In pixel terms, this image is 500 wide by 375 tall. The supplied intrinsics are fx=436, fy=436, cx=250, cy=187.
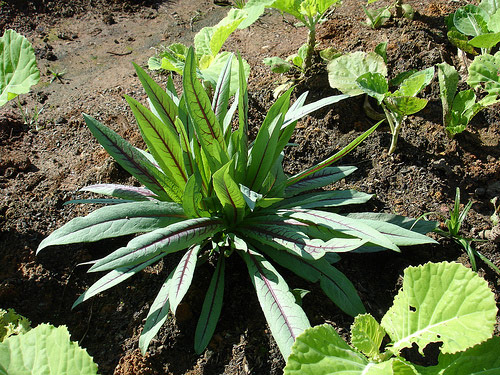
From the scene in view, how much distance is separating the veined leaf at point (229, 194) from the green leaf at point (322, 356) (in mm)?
556

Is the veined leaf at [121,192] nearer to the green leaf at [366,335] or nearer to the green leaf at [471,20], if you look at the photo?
the green leaf at [366,335]

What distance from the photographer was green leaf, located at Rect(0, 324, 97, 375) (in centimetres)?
126

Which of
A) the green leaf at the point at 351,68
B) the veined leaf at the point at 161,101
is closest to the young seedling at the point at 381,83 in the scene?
the green leaf at the point at 351,68

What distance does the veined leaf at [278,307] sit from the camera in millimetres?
1480

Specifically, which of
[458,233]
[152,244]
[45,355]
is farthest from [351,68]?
[45,355]

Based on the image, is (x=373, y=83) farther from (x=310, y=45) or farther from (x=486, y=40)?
(x=486, y=40)

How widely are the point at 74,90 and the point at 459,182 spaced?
250 centimetres

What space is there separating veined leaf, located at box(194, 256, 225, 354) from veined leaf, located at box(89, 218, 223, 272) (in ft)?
0.88

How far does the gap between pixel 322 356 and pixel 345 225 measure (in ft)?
1.54

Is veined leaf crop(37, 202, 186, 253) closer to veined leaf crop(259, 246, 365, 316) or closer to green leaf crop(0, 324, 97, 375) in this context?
green leaf crop(0, 324, 97, 375)

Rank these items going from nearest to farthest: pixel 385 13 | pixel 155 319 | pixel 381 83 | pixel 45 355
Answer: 1. pixel 45 355
2. pixel 155 319
3. pixel 381 83
4. pixel 385 13

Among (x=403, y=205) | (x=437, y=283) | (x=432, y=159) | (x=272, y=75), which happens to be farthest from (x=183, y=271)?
(x=272, y=75)

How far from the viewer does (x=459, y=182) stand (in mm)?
2229

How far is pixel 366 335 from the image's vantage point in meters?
1.45
